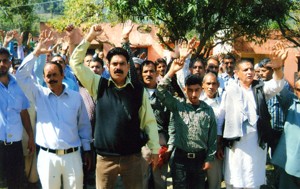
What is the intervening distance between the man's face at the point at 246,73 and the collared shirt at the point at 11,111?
8.46 ft

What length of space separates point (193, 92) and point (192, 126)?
38 cm

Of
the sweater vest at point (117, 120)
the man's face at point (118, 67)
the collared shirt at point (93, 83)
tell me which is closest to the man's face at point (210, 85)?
the collared shirt at point (93, 83)

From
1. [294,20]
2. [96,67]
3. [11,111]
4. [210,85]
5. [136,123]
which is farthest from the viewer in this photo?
[294,20]

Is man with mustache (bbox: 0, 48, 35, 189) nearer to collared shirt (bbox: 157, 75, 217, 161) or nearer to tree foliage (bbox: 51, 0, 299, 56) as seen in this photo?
collared shirt (bbox: 157, 75, 217, 161)

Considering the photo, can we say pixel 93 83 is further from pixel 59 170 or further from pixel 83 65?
pixel 59 170

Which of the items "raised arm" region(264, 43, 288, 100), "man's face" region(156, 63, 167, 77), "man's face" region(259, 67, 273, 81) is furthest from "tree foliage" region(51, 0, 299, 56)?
"raised arm" region(264, 43, 288, 100)

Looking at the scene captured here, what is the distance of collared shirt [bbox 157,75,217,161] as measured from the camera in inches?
181

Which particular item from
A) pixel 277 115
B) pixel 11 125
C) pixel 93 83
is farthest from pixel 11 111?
pixel 277 115

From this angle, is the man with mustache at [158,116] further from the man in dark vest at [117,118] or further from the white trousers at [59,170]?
the white trousers at [59,170]

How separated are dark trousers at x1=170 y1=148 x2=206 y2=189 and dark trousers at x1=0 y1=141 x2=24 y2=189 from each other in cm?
177

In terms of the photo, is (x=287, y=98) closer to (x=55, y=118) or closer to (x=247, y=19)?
(x=55, y=118)

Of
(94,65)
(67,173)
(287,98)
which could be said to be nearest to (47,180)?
(67,173)

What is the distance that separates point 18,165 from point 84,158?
88 cm

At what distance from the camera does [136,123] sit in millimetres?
4055
